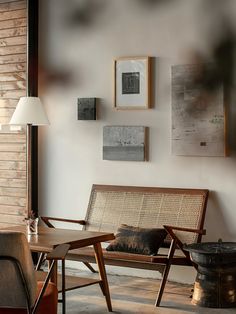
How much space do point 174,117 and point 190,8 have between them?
0.91 metres

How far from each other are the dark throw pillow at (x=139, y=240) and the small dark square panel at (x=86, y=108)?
1.23m

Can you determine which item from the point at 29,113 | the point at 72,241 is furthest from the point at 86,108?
the point at 72,241

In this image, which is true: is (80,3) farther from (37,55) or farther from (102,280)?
(102,280)

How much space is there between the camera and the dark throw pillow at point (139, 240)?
18.4 feet

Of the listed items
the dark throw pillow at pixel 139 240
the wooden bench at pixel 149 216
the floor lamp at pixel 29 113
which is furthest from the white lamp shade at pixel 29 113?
the dark throw pillow at pixel 139 240

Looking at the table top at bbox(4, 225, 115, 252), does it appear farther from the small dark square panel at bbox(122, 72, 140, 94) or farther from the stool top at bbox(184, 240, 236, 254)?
the small dark square panel at bbox(122, 72, 140, 94)

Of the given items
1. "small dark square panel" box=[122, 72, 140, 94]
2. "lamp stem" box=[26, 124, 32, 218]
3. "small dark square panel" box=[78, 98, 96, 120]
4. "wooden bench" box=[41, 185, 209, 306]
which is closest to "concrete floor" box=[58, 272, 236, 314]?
"wooden bench" box=[41, 185, 209, 306]

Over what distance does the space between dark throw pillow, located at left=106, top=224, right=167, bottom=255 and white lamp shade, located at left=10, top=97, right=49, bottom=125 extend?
Result: 1.22m

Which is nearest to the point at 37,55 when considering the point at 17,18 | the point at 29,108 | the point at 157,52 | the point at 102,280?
the point at 17,18

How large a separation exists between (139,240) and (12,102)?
2.09 metres

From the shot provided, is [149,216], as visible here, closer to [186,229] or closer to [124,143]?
[186,229]

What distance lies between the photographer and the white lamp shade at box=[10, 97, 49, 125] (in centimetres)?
617

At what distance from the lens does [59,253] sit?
169 inches

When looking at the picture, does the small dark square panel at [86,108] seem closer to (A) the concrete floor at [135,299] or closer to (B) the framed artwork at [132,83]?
(B) the framed artwork at [132,83]
